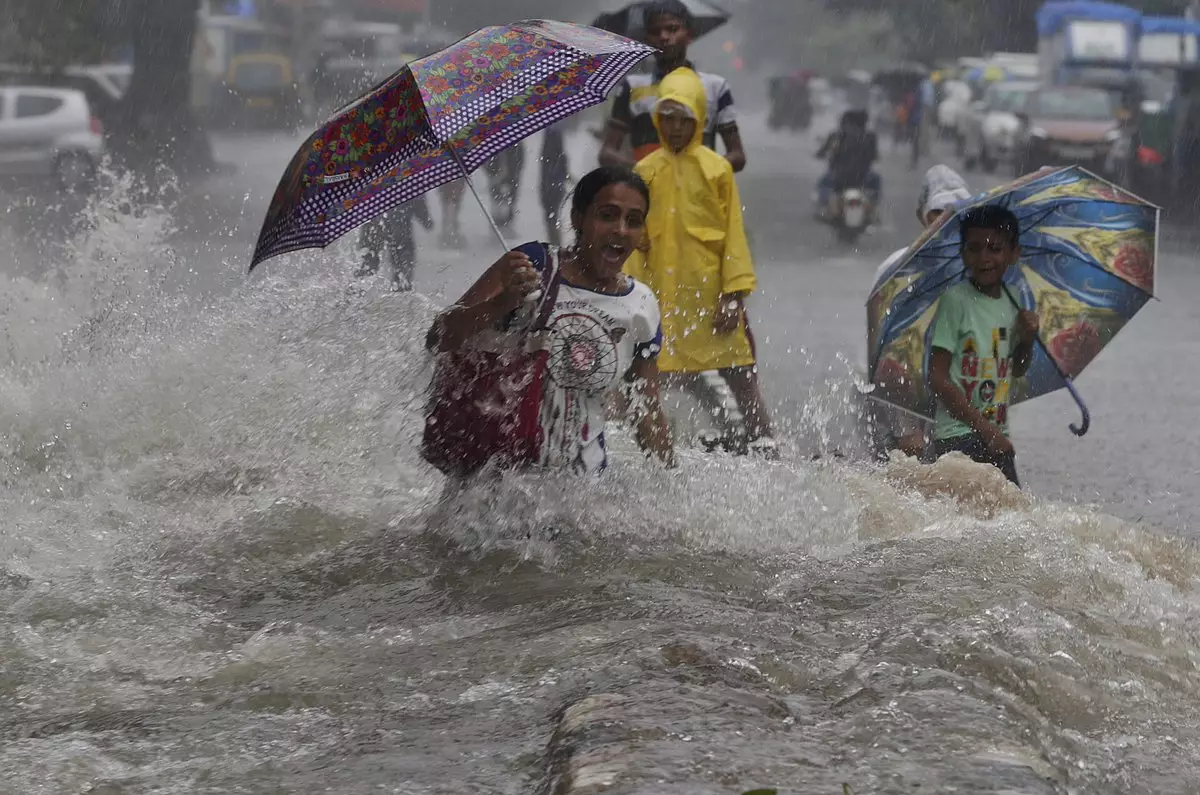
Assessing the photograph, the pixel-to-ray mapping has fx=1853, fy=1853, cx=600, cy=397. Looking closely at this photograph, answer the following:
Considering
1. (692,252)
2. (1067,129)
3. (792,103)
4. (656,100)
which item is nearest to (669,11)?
(656,100)

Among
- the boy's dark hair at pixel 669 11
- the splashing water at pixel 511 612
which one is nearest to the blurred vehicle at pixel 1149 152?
the boy's dark hair at pixel 669 11

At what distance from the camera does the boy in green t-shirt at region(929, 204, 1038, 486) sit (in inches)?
254

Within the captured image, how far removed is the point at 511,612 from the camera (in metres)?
5.00

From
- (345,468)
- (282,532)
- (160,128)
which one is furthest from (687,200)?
(160,128)

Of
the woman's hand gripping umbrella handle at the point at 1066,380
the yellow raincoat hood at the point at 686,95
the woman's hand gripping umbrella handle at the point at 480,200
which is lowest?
the woman's hand gripping umbrella handle at the point at 1066,380

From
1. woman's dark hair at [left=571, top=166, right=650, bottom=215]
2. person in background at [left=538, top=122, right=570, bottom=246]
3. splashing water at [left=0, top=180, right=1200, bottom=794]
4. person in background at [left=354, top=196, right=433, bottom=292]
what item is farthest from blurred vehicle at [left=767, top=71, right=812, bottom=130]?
woman's dark hair at [left=571, top=166, right=650, bottom=215]

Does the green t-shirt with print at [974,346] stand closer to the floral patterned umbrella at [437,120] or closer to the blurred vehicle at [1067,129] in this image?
the floral patterned umbrella at [437,120]

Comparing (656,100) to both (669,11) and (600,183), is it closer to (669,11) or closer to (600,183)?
(669,11)

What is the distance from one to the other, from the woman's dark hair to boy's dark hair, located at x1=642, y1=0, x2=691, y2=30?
2672 mm

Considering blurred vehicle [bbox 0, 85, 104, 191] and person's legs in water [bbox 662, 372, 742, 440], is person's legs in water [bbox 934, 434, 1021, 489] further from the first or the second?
blurred vehicle [bbox 0, 85, 104, 191]

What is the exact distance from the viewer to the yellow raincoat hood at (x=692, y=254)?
24.7ft

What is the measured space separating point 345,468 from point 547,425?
1600 mm

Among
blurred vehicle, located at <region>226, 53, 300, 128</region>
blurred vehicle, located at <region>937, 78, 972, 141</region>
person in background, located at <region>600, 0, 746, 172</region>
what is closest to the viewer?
person in background, located at <region>600, 0, 746, 172</region>

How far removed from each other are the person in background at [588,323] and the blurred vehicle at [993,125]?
26.4 meters
